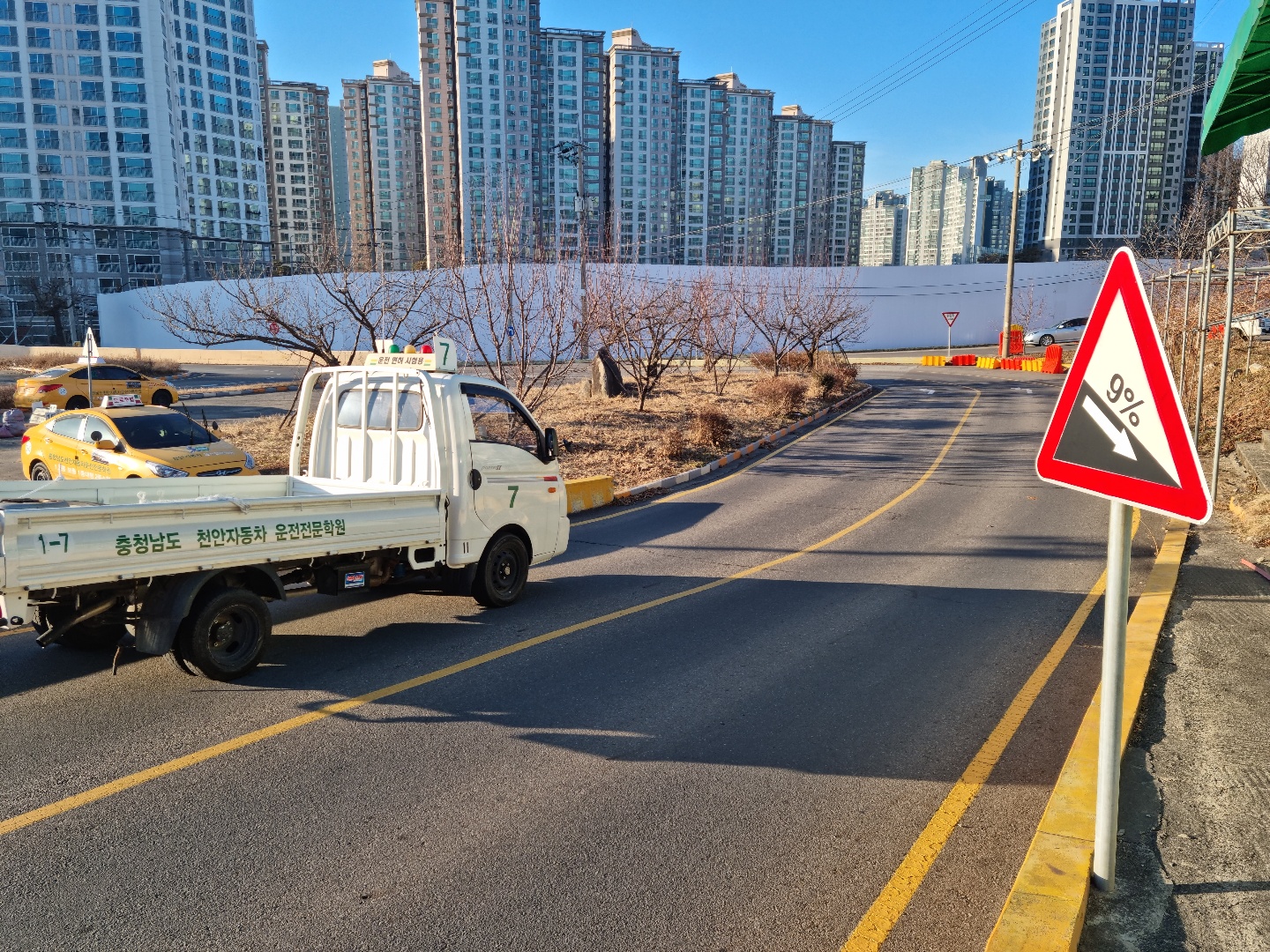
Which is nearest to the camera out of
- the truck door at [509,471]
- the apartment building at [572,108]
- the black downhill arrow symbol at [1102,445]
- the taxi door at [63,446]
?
the black downhill arrow symbol at [1102,445]

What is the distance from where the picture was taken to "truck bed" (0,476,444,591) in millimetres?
5516

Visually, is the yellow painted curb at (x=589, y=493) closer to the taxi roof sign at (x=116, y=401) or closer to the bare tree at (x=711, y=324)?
the taxi roof sign at (x=116, y=401)

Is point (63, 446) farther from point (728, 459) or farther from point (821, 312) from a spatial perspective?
point (821, 312)

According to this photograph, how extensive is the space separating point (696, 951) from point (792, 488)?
13105mm

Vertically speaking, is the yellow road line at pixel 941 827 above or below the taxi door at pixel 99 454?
below

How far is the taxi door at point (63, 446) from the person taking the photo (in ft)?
46.1

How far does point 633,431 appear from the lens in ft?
70.2

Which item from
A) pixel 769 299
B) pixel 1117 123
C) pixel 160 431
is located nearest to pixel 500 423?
pixel 160 431

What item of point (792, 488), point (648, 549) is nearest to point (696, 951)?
point (648, 549)

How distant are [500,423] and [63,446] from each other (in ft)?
30.7

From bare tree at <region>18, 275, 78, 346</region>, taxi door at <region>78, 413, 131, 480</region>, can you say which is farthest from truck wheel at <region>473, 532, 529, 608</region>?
bare tree at <region>18, 275, 78, 346</region>

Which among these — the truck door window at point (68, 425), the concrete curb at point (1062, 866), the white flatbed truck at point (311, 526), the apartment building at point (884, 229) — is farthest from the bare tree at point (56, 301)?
the apartment building at point (884, 229)

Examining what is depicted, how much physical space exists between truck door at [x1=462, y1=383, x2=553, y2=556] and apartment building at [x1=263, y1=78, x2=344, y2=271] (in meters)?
154

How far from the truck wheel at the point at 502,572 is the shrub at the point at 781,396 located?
17.3 metres
